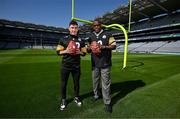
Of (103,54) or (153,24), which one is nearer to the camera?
(103,54)

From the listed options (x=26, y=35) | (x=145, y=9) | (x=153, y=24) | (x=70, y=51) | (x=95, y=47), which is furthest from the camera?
(x=26, y=35)

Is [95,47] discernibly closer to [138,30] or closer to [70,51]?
[70,51]

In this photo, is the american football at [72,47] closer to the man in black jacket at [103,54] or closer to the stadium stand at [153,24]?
the man in black jacket at [103,54]

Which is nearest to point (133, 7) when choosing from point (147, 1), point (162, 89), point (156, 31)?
point (147, 1)

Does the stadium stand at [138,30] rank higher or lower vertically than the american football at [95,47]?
higher

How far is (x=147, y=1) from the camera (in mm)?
41812

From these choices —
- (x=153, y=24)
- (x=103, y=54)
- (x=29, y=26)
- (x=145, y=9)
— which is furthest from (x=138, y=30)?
(x=103, y=54)

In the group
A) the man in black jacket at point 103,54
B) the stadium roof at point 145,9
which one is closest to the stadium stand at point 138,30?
the stadium roof at point 145,9

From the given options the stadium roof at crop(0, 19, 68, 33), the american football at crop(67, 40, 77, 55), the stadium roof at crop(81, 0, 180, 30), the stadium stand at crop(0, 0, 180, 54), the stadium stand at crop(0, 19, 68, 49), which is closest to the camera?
the american football at crop(67, 40, 77, 55)

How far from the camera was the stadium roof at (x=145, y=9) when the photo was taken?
42031 mm

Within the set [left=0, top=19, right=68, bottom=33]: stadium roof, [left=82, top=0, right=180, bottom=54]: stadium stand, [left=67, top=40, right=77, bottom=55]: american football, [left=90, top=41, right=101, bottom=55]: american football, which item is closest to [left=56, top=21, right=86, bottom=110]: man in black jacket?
[left=67, top=40, right=77, bottom=55]: american football

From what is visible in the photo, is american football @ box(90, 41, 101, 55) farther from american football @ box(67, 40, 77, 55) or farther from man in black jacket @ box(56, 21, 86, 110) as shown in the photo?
american football @ box(67, 40, 77, 55)

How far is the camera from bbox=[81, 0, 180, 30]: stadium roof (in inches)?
1655

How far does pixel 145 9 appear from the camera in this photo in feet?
156
